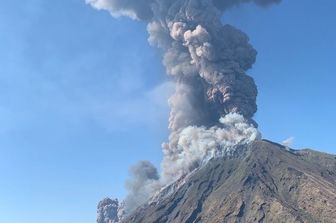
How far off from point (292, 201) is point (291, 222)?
2392 cm

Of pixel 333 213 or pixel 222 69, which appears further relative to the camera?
pixel 222 69

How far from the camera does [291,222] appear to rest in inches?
6565

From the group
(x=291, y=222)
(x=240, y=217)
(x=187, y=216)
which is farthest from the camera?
(x=187, y=216)

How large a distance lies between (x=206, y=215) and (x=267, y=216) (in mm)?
25447

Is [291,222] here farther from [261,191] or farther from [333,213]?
[261,191]

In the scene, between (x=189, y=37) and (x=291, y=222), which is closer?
(x=291, y=222)

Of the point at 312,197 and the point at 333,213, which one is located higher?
the point at 312,197

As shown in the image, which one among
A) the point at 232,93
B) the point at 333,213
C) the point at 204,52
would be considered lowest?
the point at 333,213

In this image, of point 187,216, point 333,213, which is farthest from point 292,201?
point 187,216

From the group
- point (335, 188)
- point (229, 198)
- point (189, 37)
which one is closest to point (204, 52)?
Answer: point (189, 37)

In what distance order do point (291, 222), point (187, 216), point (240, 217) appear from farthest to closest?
point (187, 216) < point (240, 217) < point (291, 222)

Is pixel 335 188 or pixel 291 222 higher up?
pixel 335 188

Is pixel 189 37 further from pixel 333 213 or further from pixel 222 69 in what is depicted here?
pixel 333 213

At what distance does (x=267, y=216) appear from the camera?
176 meters
